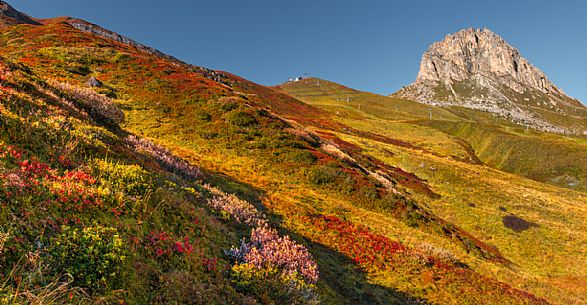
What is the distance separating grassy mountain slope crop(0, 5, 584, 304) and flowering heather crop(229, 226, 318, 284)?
0.07 meters

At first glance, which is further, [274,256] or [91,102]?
[91,102]

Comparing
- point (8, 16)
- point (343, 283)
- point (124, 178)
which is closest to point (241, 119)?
point (343, 283)

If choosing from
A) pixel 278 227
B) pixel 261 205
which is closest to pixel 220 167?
pixel 261 205

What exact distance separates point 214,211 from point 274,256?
12.9 ft

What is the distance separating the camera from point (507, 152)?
106938 mm

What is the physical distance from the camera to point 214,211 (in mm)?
12898

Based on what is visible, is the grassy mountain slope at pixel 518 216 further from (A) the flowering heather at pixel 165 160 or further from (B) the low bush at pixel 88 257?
(B) the low bush at pixel 88 257

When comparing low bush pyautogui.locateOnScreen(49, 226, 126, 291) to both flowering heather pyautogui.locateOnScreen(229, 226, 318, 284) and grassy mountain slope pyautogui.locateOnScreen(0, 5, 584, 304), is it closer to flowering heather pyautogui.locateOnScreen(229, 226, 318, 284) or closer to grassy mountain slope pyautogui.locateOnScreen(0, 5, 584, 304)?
grassy mountain slope pyautogui.locateOnScreen(0, 5, 584, 304)

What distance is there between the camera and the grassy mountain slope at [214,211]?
6266 mm

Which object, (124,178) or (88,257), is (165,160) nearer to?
(124,178)

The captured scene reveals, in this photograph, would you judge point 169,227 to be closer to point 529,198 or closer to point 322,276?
point 322,276

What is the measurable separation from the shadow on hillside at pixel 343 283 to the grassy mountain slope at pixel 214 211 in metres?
0.08

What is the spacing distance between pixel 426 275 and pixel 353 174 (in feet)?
51.6

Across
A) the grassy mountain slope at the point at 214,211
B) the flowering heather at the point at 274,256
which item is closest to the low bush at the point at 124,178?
the grassy mountain slope at the point at 214,211
